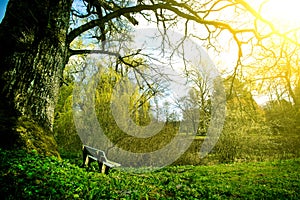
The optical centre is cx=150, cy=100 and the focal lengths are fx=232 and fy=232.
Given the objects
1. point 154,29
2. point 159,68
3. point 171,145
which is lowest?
point 171,145

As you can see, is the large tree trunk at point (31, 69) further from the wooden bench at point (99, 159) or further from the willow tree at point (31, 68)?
the wooden bench at point (99, 159)

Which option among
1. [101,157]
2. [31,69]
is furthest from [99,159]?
[31,69]

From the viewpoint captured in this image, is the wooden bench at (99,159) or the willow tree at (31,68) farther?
the wooden bench at (99,159)

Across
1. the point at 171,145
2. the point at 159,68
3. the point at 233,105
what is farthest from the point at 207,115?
the point at 159,68

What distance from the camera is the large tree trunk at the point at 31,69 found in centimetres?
352

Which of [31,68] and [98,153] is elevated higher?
[31,68]

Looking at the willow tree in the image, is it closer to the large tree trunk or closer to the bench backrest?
the large tree trunk

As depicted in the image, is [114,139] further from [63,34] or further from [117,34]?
[63,34]

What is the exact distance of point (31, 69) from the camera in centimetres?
397

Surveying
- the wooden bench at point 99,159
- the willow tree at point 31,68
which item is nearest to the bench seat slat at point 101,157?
the wooden bench at point 99,159

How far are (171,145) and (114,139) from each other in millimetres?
3171

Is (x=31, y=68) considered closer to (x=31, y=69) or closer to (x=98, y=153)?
(x=31, y=69)

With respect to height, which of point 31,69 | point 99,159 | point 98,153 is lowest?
point 99,159

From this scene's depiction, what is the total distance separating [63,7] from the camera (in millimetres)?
4562
